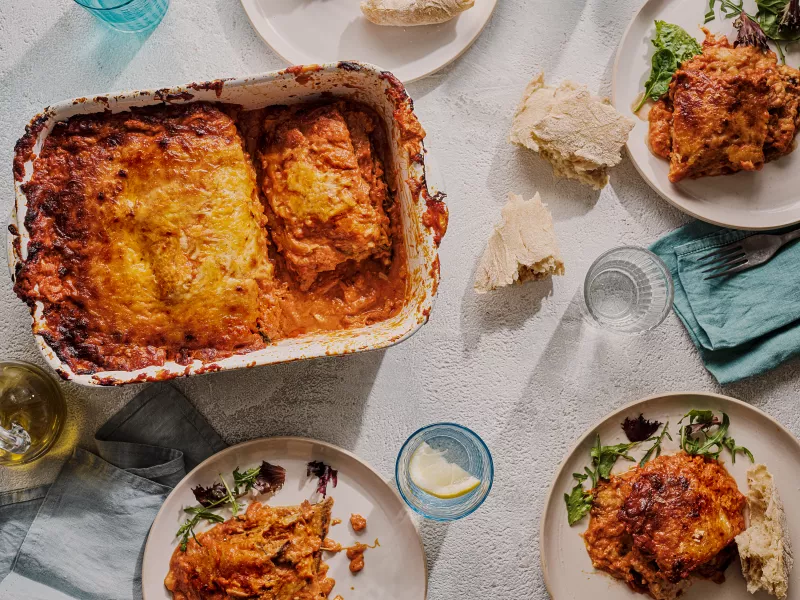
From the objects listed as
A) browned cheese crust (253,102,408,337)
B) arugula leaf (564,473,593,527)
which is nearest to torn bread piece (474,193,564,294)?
browned cheese crust (253,102,408,337)

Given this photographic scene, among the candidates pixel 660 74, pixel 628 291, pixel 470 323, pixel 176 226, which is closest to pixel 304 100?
pixel 176 226

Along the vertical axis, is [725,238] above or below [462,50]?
below

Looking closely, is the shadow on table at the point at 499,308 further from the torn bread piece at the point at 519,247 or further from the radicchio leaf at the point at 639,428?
the radicchio leaf at the point at 639,428

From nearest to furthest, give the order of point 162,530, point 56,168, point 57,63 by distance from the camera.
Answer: point 56,168 < point 162,530 < point 57,63

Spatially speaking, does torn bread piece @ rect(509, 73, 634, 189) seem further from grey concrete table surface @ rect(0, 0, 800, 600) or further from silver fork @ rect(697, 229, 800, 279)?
silver fork @ rect(697, 229, 800, 279)

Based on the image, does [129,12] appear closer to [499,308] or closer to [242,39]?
[242,39]

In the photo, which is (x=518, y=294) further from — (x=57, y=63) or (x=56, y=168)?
(x=57, y=63)

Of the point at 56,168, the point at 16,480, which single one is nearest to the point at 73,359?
the point at 56,168
